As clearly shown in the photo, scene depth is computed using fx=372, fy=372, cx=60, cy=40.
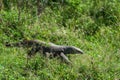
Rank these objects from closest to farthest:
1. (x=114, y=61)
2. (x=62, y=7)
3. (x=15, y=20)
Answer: (x=114, y=61)
(x=15, y=20)
(x=62, y=7)

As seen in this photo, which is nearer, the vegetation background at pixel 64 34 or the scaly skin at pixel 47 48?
the vegetation background at pixel 64 34

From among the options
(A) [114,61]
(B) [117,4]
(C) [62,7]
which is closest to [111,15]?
(B) [117,4]

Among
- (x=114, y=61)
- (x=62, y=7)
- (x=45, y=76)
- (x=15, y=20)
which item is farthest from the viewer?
(x=62, y=7)

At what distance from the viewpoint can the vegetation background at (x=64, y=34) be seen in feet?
25.0

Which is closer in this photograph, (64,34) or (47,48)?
(47,48)

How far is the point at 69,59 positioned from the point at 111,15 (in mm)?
2901

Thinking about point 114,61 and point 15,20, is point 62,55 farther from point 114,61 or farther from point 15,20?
point 15,20

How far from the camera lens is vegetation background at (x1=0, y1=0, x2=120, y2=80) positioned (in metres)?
7.62

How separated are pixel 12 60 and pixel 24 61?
0.83ft

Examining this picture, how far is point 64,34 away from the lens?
9.35 metres

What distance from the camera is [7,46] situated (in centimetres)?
850

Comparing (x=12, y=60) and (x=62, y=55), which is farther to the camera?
(x=62, y=55)

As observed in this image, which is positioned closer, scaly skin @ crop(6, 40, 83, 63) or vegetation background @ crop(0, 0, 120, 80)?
vegetation background @ crop(0, 0, 120, 80)

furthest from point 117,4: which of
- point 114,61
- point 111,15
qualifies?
point 114,61
